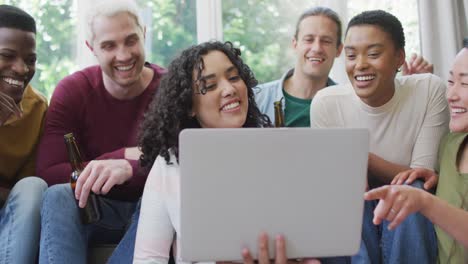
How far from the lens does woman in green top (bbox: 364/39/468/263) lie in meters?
1.08

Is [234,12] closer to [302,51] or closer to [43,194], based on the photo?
[302,51]

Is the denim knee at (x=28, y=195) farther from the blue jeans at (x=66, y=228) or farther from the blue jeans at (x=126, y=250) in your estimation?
the blue jeans at (x=126, y=250)

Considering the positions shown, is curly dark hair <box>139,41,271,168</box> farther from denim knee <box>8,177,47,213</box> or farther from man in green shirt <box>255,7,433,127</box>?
man in green shirt <box>255,7,433,127</box>

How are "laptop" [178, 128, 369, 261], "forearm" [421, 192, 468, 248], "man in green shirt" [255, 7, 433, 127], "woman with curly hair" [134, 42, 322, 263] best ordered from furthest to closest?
"man in green shirt" [255, 7, 433, 127] < "woman with curly hair" [134, 42, 322, 263] < "forearm" [421, 192, 468, 248] < "laptop" [178, 128, 369, 261]

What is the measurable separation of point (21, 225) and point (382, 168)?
1.07 metres

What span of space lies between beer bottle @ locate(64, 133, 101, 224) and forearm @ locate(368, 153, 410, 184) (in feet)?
2.77

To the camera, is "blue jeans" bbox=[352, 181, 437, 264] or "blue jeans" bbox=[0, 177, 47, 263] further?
"blue jeans" bbox=[0, 177, 47, 263]

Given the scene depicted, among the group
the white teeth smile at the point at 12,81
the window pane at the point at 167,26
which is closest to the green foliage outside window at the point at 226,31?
the window pane at the point at 167,26

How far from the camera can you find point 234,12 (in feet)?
9.07

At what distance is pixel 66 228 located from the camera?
1.42 metres

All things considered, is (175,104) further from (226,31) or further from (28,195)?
(226,31)

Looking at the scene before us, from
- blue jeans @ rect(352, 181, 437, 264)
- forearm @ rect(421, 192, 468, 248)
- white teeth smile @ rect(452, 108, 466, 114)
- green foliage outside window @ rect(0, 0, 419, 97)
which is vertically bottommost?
blue jeans @ rect(352, 181, 437, 264)

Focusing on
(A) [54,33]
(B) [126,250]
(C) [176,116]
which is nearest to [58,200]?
(B) [126,250]

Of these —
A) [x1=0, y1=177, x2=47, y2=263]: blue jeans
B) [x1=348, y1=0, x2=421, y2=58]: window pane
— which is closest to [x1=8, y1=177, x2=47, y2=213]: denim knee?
[x1=0, y1=177, x2=47, y2=263]: blue jeans
